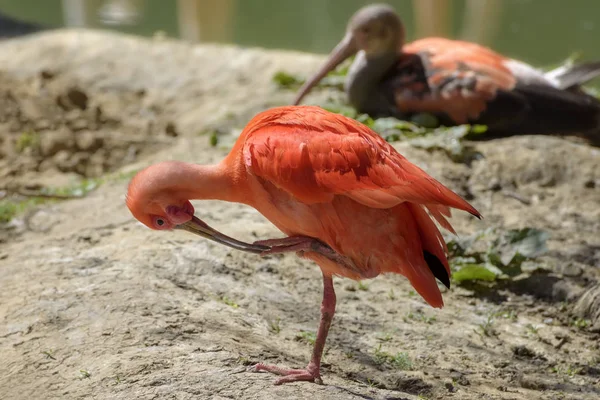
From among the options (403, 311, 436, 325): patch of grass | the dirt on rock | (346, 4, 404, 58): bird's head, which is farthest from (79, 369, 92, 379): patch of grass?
(346, 4, 404, 58): bird's head

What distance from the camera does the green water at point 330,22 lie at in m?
13.7

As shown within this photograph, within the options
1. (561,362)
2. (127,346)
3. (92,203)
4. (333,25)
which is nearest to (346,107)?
(92,203)

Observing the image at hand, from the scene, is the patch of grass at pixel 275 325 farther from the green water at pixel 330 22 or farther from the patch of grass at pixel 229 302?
the green water at pixel 330 22

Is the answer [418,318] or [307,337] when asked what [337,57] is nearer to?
[418,318]

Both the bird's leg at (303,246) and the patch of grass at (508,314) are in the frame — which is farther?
the patch of grass at (508,314)

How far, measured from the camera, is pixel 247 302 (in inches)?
147

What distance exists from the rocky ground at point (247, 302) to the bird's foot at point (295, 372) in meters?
0.04

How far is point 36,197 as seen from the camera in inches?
216

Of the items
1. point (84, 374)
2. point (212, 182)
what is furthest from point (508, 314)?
point (84, 374)

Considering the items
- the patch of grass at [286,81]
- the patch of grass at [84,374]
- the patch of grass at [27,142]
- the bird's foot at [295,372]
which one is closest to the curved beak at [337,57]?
the patch of grass at [286,81]

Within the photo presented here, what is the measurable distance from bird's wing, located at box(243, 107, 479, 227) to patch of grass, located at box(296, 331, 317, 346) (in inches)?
33.9

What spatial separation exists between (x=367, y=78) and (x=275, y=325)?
10.3ft

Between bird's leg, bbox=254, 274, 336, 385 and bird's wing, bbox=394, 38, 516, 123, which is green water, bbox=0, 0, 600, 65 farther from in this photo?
bird's leg, bbox=254, 274, 336, 385

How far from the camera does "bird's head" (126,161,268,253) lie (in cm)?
293
